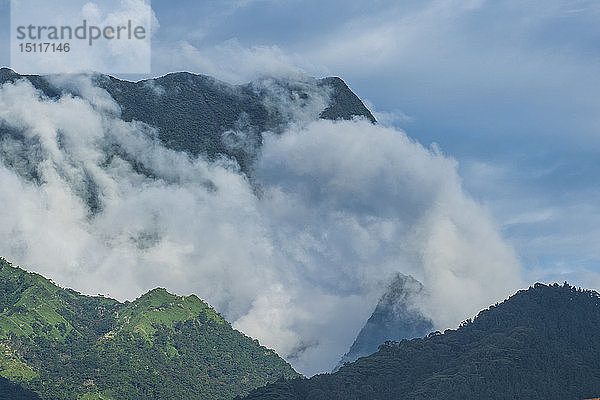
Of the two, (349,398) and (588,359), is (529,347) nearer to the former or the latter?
(588,359)

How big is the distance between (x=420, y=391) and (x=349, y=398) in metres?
17.7

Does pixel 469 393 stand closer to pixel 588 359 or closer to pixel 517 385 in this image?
pixel 517 385

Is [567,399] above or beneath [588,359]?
beneath

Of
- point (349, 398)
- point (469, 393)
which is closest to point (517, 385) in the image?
point (469, 393)

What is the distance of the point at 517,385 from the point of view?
591 feet

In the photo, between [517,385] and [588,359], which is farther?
[588,359]

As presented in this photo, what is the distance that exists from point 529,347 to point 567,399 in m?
23.8

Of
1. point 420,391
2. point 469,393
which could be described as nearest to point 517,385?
point 469,393

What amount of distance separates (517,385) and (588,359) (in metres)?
23.9

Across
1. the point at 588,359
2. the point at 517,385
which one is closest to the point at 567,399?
the point at 517,385

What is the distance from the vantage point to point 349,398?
655 feet

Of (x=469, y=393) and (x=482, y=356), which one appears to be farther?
(x=482, y=356)

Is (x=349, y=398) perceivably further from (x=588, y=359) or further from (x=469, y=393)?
(x=588, y=359)

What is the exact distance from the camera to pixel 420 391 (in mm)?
192875
